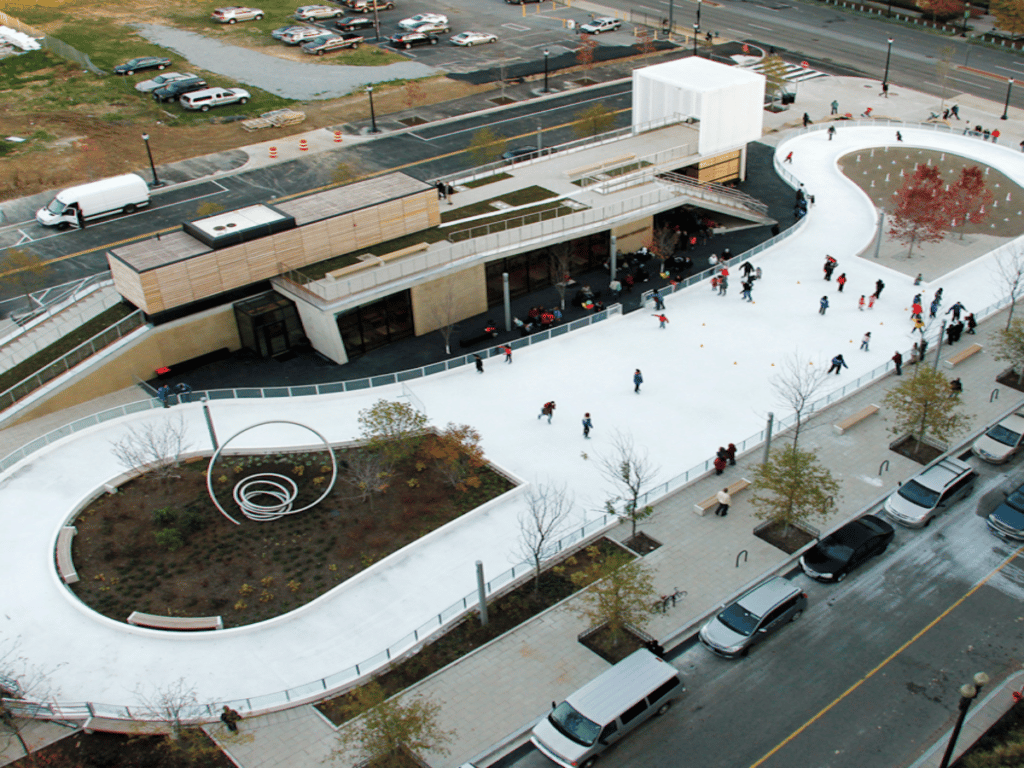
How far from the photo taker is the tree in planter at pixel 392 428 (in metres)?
35.2

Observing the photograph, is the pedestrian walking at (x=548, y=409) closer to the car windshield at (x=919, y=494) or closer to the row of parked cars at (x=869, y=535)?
the row of parked cars at (x=869, y=535)

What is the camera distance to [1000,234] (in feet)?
173

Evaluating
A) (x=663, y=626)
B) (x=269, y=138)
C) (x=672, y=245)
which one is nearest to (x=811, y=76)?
(x=672, y=245)

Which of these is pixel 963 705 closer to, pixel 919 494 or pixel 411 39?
pixel 919 494

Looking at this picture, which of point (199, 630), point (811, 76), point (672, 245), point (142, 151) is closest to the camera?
point (199, 630)

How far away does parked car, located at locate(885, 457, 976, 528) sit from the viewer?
3288 centimetres

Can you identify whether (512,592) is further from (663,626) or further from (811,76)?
(811,76)

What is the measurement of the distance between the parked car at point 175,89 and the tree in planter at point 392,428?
170 feet

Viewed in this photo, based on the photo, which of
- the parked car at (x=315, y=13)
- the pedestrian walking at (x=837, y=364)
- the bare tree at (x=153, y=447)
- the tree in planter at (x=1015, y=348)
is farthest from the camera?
the parked car at (x=315, y=13)

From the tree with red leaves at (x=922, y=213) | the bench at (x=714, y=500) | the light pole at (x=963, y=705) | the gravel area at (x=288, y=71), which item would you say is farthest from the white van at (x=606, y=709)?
the gravel area at (x=288, y=71)

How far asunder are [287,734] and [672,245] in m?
33.4

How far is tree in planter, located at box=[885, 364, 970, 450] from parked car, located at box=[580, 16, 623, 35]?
205 ft

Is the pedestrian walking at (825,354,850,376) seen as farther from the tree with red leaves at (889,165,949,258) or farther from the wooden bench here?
the tree with red leaves at (889,165,949,258)

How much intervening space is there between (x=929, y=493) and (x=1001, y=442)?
Result: 495cm
